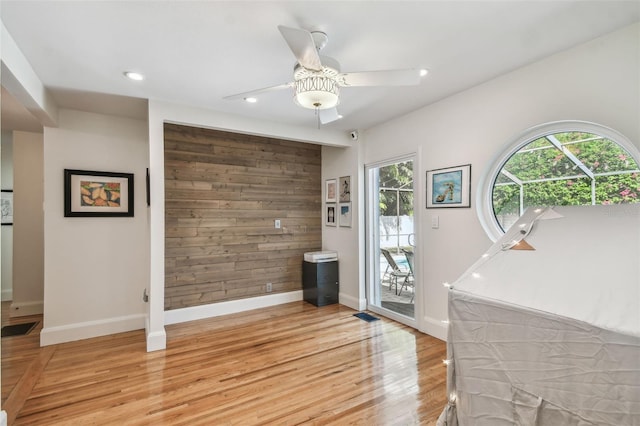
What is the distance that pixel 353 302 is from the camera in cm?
431

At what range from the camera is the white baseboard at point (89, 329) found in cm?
319

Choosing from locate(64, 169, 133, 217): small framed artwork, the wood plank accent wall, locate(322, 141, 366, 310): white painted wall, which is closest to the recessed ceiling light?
the wood plank accent wall

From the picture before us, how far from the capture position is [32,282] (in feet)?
13.7

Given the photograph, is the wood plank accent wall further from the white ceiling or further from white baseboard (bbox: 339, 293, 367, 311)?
the white ceiling

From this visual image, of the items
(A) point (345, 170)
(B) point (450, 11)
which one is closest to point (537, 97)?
(B) point (450, 11)

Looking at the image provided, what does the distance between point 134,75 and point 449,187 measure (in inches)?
120

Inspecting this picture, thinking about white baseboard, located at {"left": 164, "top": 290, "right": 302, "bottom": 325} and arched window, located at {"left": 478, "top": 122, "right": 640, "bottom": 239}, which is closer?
arched window, located at {"left": 478, "top": 122, "right": 640, "bottom": 239}

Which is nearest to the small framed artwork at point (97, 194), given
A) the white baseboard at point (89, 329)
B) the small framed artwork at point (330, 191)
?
the white baseboard at point (89, 329)

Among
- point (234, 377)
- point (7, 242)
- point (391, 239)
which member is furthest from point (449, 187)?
point (7, 242)

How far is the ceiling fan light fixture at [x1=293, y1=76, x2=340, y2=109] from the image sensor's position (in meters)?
1.92

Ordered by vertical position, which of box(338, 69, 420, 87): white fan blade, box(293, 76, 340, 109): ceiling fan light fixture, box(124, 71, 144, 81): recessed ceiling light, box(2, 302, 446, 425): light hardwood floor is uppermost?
box(124, 71, 144, 81): recessed ceiling light

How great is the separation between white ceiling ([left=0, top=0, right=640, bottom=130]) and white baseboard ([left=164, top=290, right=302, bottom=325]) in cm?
255

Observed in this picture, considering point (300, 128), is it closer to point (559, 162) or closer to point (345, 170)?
point (345, 170)

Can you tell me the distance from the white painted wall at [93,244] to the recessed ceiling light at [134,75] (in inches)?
48.4
